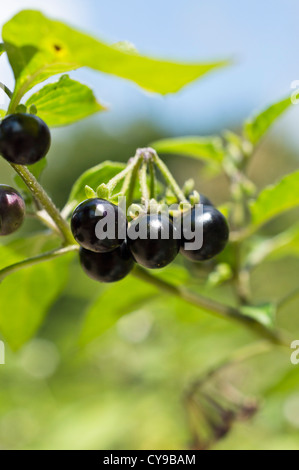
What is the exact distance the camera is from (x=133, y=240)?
89 cm

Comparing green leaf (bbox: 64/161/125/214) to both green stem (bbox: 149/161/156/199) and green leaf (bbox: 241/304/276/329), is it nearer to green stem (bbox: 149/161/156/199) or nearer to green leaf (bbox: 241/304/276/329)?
green stem (bbox: 149/161/156/199)

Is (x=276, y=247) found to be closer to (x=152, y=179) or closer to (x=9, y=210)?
(x=152, y=179)

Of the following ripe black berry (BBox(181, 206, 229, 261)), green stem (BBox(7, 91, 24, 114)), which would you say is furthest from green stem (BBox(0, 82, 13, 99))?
ripe black berry (BBox(181, 206, 229, 261))

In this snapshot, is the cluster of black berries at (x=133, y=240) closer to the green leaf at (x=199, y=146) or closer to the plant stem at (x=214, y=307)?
the plant stem at (x=214, y=307)

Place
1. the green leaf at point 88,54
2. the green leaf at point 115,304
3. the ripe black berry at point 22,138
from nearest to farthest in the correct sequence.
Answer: the green leaf at point 88,54 → the ripe black berry at point 22,138 → the green leaf at point 115,304

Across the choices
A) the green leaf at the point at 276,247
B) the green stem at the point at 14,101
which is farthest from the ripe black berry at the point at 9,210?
the green leaf at the point at 276,247

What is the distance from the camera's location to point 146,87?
28.2 inches

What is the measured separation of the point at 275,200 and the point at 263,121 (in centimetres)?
23

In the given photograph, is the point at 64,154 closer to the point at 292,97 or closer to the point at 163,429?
the point at 163,429

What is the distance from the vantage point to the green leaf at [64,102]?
92 centimetres

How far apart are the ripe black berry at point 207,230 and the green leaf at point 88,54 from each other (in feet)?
0.92

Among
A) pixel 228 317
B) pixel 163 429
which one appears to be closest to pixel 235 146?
pixel 228 317

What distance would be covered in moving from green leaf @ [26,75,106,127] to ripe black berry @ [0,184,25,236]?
6.3 inches

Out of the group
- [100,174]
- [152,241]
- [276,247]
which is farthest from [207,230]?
[276,247]
